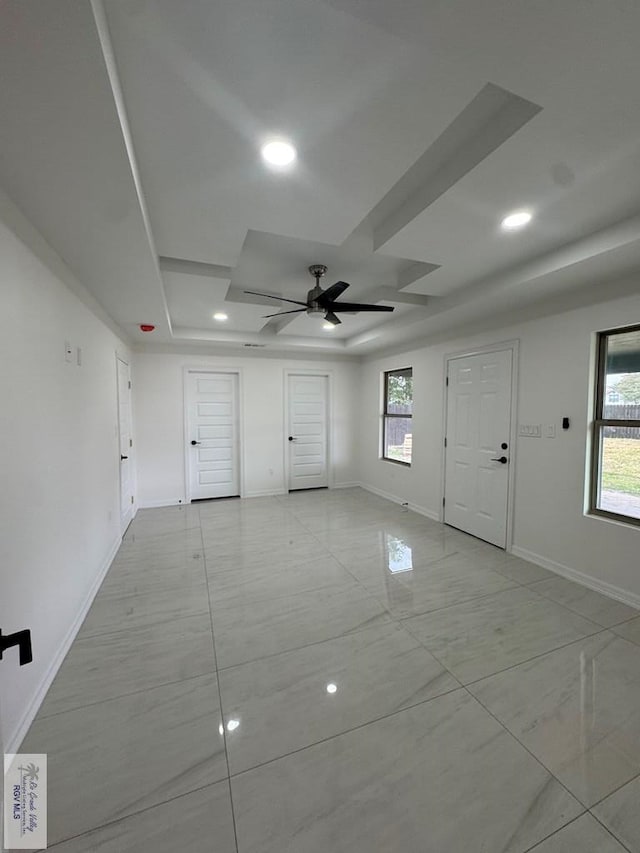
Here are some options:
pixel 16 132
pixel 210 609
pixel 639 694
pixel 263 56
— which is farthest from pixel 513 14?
pixel 210 609

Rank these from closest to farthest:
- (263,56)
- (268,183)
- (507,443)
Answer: (263,56)
(268,183)
(507,443)

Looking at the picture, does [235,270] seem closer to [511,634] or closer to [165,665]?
[165,665]

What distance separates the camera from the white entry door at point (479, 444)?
11.7 feet

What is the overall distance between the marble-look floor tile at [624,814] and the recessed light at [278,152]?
9.38 ft

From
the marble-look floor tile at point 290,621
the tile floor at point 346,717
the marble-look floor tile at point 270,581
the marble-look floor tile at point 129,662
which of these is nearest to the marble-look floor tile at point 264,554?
the marble-look floor tile at point 270,581

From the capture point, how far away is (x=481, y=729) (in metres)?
1.60

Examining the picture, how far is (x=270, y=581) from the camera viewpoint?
2.97m

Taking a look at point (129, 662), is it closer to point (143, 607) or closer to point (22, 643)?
point (143, 607)

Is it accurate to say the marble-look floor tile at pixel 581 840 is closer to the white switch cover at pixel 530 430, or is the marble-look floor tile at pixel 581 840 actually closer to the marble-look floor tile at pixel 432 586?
the marble-look floor tile at pixel 432 586

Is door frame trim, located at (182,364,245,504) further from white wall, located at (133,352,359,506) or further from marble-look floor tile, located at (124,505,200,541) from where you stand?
marble-look floor tile, located at (124,505,200,541)

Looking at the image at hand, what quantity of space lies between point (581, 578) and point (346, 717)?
239cm

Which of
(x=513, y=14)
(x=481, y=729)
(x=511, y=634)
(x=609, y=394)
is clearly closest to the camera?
(x=513, y=14)

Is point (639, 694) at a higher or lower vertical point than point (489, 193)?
lower

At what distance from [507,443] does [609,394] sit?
95cm
